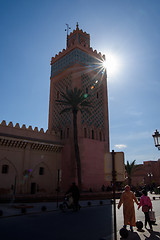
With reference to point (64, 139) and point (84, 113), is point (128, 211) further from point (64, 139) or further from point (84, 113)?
point (84, 113)

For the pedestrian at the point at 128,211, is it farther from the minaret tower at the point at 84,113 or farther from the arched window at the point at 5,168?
the minaret tower at the point at 84,113

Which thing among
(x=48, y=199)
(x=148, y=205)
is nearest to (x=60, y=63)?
(x=48, y=199)

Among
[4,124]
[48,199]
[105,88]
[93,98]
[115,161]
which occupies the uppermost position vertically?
[105,88]

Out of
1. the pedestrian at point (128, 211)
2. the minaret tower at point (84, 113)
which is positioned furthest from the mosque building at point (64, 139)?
the pedestrian at point (128, 211)

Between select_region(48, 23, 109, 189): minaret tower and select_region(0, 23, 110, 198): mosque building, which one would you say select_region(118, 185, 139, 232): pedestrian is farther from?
select_region(48, 23, 109, 189): minaret tower

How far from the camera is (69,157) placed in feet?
78.0

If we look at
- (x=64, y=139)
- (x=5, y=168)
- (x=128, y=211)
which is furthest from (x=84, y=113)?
(x=128, y=211)

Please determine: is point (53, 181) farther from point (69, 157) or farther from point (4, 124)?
point (4, 124)

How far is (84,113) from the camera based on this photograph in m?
25.0

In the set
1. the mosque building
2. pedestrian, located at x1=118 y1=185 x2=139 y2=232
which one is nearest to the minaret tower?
the mosque building

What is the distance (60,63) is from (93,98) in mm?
6810

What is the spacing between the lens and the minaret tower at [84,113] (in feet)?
78.0

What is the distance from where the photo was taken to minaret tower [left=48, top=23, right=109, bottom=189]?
23.8 metres

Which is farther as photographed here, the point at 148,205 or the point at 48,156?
the point at 48,156
